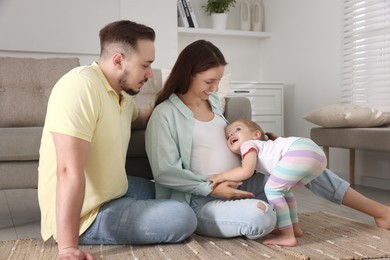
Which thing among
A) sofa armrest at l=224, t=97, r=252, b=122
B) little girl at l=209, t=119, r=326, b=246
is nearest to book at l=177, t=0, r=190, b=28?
sofa armrest at l=224, t=97, r=252, b=122

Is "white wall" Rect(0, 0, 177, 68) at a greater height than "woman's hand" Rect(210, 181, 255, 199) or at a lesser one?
greater

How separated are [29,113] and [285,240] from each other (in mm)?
→ 1725

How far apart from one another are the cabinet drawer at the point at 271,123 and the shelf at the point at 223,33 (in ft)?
2.83

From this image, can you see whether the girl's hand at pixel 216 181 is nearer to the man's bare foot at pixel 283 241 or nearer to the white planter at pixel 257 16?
the man's bare foot at pixel 283 241

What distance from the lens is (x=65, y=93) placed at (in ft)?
5.19

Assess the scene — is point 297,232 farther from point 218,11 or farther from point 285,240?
point 218,11

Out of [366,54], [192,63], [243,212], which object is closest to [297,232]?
[243,212]

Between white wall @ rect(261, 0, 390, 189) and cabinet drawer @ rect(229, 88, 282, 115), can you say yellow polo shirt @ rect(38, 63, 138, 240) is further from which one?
cabinet drawer @ rect(229, 88, 282, 115)

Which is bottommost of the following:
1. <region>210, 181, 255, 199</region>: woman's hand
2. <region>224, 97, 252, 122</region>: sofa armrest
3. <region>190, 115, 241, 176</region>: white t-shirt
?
<region>210, 181, 255, 199</region>: woman's hand

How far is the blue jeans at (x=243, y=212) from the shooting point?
1.77 m

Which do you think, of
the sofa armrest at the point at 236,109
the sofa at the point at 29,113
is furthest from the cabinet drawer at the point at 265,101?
the sofa armrest at the point at 236,109

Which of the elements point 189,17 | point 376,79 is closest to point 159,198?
point 376,79

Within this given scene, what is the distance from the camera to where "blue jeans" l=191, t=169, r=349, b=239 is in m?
1.77

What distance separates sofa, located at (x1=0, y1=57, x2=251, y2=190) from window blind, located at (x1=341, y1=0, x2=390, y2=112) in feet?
4.43
